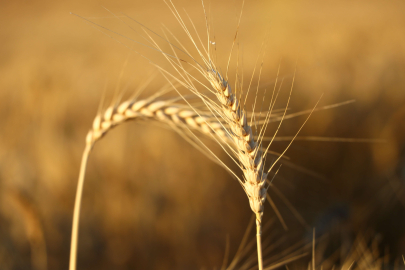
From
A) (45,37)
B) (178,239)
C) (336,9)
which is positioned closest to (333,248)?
(178,239)

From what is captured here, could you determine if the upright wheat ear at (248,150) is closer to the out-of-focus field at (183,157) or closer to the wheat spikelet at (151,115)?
the wheat spikelet at (151,115)

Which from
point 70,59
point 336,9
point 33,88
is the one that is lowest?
point 33,88

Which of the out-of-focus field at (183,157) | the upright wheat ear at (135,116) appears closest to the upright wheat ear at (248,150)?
the upright wheat ear at (135,116)

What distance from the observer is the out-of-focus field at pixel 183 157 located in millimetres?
1204

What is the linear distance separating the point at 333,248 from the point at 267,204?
13.2 inches

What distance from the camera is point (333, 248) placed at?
3.81 feet

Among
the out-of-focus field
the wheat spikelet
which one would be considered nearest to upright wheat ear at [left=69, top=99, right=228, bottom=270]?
the wheat spikelet

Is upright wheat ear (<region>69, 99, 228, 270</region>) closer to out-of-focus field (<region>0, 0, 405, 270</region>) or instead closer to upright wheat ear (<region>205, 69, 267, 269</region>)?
upright wheat ear (<region>205, 69, 267, 269</region>)

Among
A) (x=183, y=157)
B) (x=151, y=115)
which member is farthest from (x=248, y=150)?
(x=183, y=157)

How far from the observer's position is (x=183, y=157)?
137 centimetres

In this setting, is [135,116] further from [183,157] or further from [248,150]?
[183,157]

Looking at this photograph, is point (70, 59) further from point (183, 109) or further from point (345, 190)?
point (345, 190)

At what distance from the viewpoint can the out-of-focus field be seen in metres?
1.20

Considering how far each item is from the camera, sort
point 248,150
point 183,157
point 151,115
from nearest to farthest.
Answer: point 248,150 < point 151,115 < point 183,157
